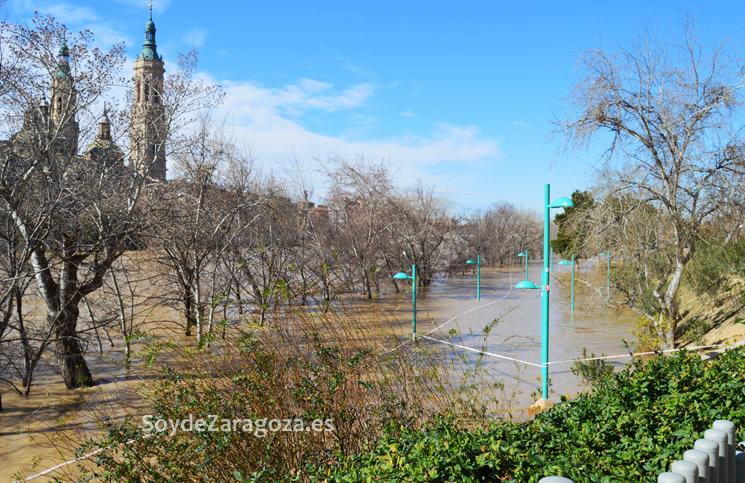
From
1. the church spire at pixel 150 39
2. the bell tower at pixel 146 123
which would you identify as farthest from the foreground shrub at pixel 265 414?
the church spire at pixel 150 39

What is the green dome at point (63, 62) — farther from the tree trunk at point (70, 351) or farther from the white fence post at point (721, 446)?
the white fence post at point (721, 446)

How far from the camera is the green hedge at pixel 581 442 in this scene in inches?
94.3

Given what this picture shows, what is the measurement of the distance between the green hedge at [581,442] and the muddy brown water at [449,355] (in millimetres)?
1506

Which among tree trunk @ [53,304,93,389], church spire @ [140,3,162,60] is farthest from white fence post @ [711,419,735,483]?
church spire @ [140,3,162,60]

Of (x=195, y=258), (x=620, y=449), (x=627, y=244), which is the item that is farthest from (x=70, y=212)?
(x=627, y=244)

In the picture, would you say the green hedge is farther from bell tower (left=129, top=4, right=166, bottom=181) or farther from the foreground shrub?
bell tower (left=129, top=4, right=166, bottom=181)

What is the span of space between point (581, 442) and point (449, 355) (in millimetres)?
7998

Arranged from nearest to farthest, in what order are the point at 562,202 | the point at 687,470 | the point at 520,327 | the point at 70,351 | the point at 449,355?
the point at 687,470
the point at 562,202
the point at 70,351
the point at 449,355
the point at 520,327

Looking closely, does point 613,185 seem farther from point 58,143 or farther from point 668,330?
point 58,143

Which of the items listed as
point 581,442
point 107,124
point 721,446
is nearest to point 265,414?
point 581,442

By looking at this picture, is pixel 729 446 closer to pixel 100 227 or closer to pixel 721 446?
pixel 721 446

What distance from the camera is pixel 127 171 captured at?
11094 millimetres

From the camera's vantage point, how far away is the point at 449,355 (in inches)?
423

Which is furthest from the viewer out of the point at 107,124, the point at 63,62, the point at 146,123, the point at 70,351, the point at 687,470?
the point at 146,123
